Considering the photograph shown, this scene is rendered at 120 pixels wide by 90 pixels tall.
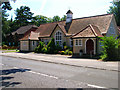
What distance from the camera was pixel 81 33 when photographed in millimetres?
22547

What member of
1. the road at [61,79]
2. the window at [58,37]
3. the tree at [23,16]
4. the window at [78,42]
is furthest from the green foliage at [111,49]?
the tree at [23,16]

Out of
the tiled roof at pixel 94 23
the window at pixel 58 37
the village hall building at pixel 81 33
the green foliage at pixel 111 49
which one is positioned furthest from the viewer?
the window at pixel 58 37

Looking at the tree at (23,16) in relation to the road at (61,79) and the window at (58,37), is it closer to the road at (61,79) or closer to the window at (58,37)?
the window at (58,37)

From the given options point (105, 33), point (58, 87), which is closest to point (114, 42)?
point (105, 33)

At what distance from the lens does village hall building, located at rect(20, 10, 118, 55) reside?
70.4 feet

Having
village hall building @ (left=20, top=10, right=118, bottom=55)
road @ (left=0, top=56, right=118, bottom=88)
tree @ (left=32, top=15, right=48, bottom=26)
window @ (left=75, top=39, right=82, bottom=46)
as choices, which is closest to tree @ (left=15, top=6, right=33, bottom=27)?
tree @ (left=32, top=15, right=48, bottom=26)

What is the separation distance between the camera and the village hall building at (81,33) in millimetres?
21469

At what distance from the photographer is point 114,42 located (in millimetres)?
15859

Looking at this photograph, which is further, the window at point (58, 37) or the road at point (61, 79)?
the window at point (58, 37)

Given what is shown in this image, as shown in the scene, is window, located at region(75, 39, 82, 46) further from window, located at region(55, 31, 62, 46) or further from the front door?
window, located at region(55, 31, 62, 46)

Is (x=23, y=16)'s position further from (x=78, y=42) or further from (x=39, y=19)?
(x=78, y=42)

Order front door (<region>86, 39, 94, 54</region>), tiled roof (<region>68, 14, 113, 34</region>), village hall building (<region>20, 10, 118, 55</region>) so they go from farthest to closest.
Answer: tiled roof (<region>68, 14, 113, 34</region>) < village hall building (<region>20, 10, 118, 55</region>) < front door (<region>86, 39, 94, 54</region>)

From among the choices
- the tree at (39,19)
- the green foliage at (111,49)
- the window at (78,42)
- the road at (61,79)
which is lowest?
the road at (61,79)

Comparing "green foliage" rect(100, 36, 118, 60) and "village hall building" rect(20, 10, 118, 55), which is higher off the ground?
"village hall building" rect(20, 10, 118, 55)
